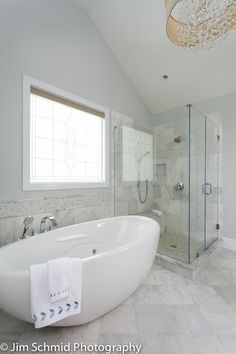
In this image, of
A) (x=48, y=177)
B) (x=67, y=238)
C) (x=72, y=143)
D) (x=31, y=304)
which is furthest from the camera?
(x=72, y=143)

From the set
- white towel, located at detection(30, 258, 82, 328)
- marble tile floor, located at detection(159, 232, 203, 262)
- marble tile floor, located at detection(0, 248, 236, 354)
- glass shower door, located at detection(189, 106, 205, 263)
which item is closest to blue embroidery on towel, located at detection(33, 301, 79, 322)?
white towel, located at detection(30, 258, 82, 328)

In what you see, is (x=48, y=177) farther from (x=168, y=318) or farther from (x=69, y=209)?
(x=168, y=318)

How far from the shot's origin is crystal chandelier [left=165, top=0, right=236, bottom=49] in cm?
127

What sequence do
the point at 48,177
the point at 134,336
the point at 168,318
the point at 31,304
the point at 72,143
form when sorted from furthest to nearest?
1. the point at 72,143
2. the point at 48,177
3. the point at 168,318
4. the point at 134,336
5. the point at 31,304

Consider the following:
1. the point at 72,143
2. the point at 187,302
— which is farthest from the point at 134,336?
the point at 72,143

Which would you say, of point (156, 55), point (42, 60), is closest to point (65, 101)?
point (42, 60)

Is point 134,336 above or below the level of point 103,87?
below

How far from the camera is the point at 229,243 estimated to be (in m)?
2.64

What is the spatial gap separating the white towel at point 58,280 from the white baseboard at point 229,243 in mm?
2579

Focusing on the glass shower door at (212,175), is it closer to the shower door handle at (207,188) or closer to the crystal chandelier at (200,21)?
the shower door handle at (207,188)

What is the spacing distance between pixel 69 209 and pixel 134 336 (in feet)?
4.33

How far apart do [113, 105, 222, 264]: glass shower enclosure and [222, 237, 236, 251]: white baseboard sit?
0.42 feet

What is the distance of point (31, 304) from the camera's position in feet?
3.05

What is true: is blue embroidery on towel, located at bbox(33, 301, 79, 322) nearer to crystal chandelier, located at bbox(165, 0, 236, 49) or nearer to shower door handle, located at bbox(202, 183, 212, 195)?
crystal chandelier, located at bbox(165, 0, 236, 49)
